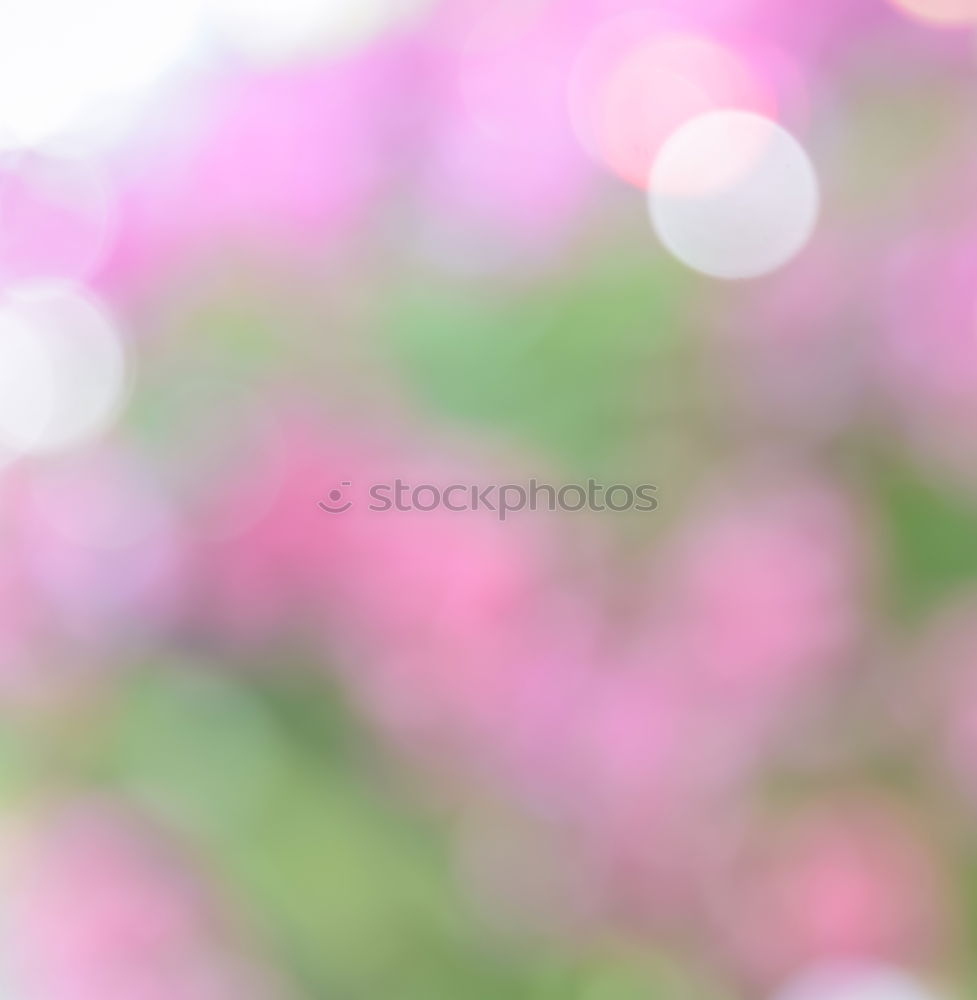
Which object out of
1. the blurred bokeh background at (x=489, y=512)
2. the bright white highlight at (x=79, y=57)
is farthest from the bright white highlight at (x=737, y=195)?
the bright white highlight at (x=79, y=57)

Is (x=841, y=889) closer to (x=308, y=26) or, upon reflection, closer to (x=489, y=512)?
(x=489, y=512)

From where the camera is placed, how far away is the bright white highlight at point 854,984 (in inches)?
10.3

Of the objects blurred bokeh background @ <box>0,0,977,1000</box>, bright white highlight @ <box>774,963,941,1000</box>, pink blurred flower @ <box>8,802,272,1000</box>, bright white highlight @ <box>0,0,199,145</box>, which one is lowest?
bright white highlight @ <box>774,963,941,1000</box>

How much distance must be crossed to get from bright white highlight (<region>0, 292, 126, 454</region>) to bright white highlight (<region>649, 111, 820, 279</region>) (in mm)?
137

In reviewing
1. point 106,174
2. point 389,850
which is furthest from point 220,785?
point 106,174

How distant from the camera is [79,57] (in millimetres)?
266

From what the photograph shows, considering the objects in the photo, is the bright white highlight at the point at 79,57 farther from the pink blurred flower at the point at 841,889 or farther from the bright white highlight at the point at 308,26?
the pink blurred flower at the point at 841,889

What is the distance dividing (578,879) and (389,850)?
0.05 meters

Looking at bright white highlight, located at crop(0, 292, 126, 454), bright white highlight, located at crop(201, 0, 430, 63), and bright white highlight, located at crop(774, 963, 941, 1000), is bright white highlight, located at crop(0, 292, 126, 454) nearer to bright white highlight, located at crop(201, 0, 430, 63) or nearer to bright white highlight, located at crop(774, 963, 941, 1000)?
bright white highlight, located at crop(201, 0, 430, 63)

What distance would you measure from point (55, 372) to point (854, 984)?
24 cm

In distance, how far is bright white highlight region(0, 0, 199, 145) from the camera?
0.26 metres

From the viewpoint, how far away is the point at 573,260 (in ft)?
0.86

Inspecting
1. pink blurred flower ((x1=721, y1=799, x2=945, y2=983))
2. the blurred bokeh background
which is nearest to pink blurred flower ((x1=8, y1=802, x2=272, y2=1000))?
the blurred bokeh background

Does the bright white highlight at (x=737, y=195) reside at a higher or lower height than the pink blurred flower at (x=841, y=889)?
higher
